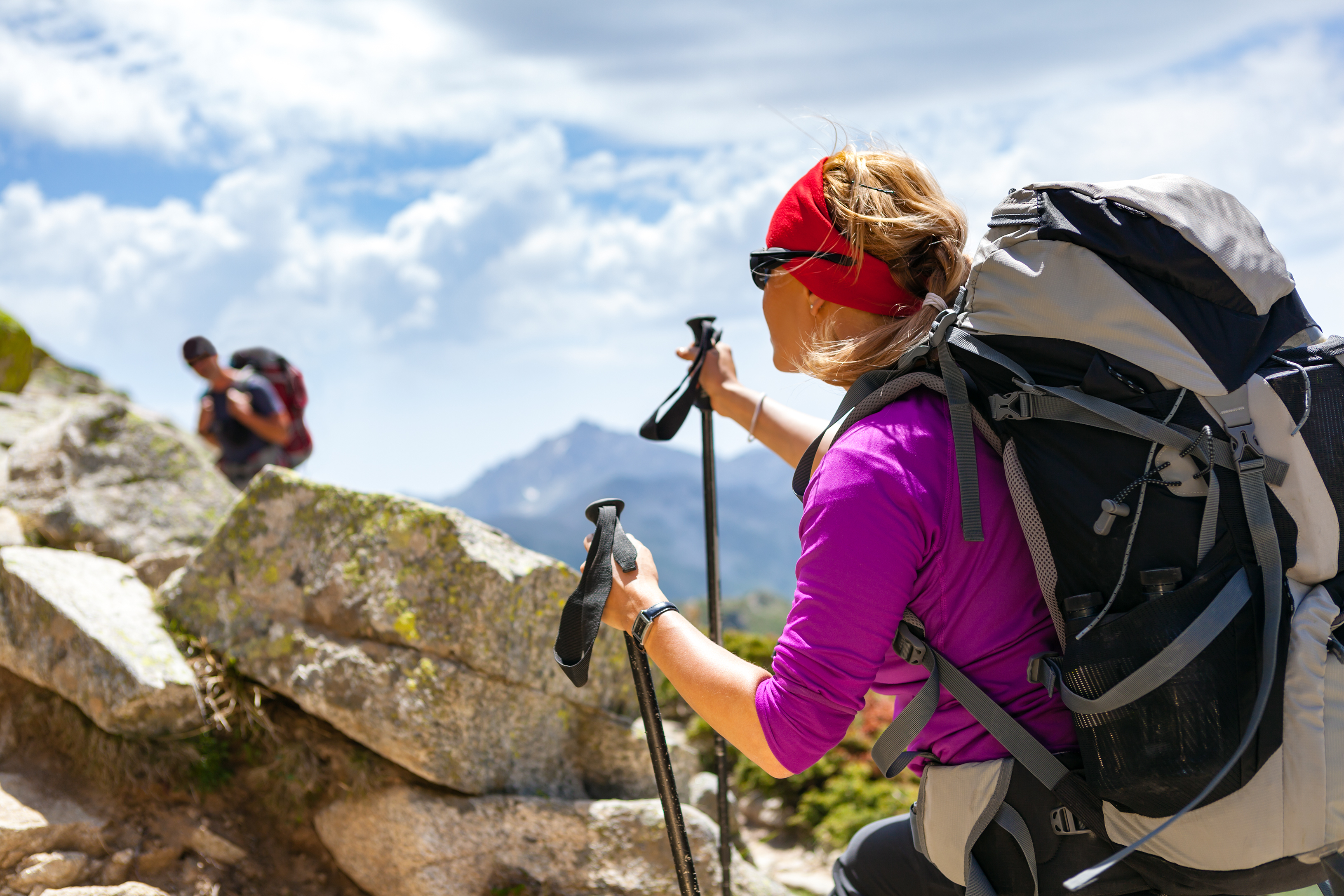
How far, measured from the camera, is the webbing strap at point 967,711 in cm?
200

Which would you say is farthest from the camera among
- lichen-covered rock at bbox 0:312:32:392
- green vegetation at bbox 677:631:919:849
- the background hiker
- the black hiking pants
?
lichen-covered rock at bbox 0:312:32:392

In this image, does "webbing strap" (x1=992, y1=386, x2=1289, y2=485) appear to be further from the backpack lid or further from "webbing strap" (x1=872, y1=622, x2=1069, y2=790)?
"webbing strap" (x1=872, y1=622, x2=1069, y2=790)

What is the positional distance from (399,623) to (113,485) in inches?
143

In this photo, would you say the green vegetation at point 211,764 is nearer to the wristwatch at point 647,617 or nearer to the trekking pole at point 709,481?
the trekking pole at point 709,481

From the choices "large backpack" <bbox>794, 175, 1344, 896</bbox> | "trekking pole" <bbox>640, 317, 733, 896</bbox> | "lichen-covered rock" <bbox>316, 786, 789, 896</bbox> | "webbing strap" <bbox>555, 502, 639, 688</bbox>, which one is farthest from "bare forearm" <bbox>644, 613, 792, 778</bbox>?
"lichen-covered rock" <bbox>316, 786, 789, 896</bbox>

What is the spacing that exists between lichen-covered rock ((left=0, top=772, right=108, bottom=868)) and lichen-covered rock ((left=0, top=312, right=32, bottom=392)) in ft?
47.1

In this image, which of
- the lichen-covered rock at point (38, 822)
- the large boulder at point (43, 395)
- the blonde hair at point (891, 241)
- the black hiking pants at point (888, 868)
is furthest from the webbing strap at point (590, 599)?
the large boulder at point (43, 395)

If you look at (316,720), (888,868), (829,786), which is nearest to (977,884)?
(888,868)

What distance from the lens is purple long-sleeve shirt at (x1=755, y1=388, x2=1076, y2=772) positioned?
192 centimetres

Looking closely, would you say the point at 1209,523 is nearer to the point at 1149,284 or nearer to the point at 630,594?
the point at 1149,284

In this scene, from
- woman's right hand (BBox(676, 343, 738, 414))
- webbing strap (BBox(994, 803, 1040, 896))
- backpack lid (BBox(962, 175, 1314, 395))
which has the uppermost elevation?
woman's right hand (BBox(676, 343, 738, 414))

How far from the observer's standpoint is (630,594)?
238 centimetres

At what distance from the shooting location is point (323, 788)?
14.5 feet

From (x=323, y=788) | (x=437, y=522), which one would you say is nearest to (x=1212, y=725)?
(x=437, y=522)
